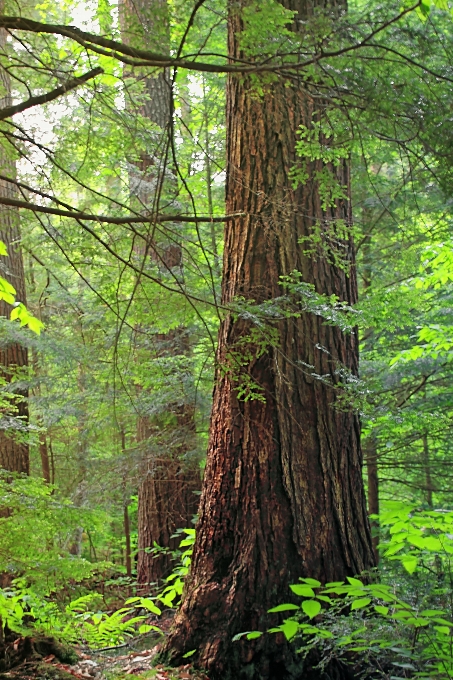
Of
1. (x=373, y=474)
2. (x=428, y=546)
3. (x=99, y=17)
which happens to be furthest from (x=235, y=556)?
(x=373, y=474)

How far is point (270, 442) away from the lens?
3803mm

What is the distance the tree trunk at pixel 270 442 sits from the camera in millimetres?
3607

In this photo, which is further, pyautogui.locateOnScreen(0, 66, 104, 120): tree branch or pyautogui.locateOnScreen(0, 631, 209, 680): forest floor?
pyautogui.locateOnScreen(0, 631, 209, 680): forest floor

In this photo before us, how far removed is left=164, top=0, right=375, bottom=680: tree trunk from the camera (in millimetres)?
3607

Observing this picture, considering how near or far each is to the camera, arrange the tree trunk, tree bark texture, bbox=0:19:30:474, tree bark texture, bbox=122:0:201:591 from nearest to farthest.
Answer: the tree trunk, tree bark texture, bbox=122:0:201:591, tree bark texture, bbox=0:19:30:474

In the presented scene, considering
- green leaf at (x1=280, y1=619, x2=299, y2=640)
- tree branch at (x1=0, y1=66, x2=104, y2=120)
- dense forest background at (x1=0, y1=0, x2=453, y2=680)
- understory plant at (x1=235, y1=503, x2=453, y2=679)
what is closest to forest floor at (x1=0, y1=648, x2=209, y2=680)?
dense forest background at (x1=0, y1=0, x2=453, y2=680)

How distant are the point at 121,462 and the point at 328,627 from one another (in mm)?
3994

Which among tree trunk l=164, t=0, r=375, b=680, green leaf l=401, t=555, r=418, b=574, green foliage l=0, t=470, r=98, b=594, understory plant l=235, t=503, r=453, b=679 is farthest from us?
tree trunk l=164, t=0, r=375, b=680

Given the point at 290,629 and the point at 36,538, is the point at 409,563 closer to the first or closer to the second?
the point at 290,629

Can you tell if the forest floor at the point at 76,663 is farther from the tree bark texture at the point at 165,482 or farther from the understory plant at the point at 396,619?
the tree bark texture at the point at 165,482

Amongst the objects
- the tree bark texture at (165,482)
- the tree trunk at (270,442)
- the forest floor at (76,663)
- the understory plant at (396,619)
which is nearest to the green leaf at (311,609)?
the understory plant at (396,619)

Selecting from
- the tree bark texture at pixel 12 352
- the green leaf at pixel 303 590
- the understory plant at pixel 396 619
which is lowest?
the understory plant at pixel 396 619

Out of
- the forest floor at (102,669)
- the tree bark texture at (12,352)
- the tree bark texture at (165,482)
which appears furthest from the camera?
the tree bark texture at (12,352)

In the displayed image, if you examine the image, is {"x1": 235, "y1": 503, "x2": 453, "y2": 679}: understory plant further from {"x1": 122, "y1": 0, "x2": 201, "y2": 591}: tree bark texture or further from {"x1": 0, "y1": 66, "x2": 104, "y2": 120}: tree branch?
{"x1": 122, "y1": 0, "x2": 201, "y2": 591}: tree bark texture
